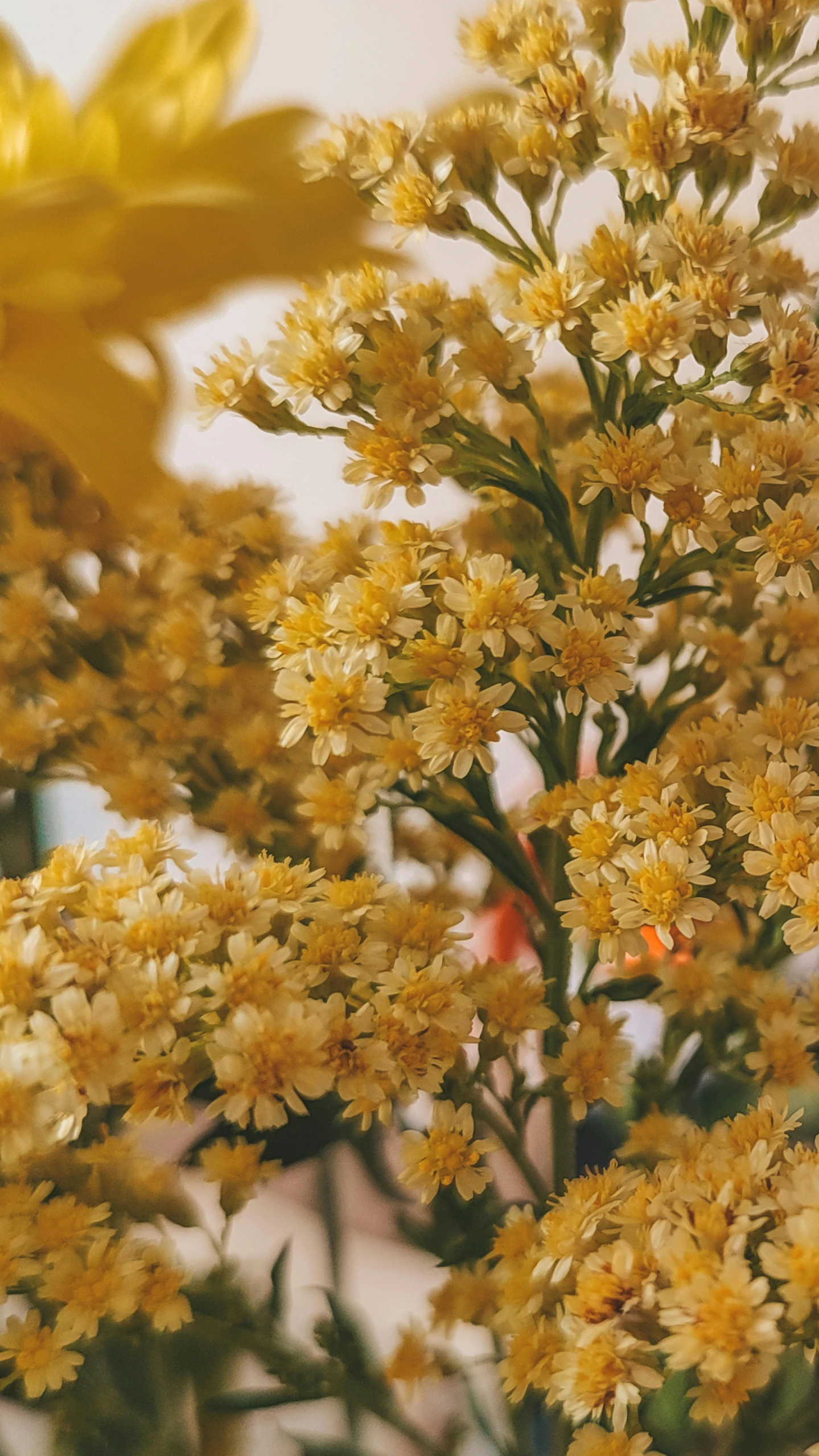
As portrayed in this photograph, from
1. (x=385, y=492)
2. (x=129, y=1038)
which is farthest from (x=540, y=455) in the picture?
(x=129, y=1038)

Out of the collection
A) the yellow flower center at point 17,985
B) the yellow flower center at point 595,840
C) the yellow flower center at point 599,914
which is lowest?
the yellow flower center at point 599,914

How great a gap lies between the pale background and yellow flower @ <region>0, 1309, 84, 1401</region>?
0.48 feet

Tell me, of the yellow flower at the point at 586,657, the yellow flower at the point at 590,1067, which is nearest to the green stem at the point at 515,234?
A: the yellow flower at the point at 586,657

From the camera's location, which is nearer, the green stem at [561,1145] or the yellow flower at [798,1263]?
the yellow flower at [798,1263]

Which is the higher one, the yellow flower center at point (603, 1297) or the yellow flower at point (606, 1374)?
the yellow flower center at point (603, 1297)

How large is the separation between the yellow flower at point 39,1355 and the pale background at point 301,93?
0.15 m

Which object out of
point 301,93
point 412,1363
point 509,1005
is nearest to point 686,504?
point 509,1005

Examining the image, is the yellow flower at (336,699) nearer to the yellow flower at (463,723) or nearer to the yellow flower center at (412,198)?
the yellow flower at (463,723)

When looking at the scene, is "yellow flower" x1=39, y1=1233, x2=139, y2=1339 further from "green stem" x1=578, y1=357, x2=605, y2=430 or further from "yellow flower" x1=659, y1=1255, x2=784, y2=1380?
"green stem" x1=578, y1=357, x2=605, y2=430

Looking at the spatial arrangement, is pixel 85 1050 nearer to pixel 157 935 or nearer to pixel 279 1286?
pixel 157 935

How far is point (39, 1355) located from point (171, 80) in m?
0.35

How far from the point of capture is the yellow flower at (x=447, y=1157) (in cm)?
25

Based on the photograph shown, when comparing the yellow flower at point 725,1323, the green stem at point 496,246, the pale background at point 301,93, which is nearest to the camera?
the yellow flower at point 725,1323

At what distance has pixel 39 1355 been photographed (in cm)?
23
